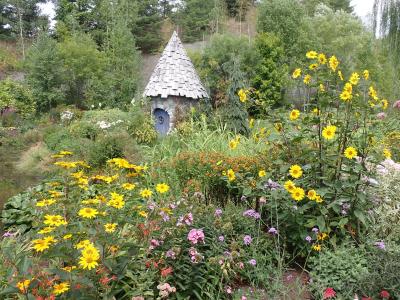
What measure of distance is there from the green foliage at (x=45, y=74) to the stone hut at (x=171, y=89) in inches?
265

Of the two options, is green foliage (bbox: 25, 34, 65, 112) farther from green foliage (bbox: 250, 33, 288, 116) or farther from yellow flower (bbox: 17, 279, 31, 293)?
yellow flower (bbox: 17, 279, 31, 293)

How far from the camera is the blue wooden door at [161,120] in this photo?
479 inches

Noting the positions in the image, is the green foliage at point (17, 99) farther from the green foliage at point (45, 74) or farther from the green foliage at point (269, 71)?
the green foliage at point (269, 71)

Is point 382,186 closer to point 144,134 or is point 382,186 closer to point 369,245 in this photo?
point 369,245

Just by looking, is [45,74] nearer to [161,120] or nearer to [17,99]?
[17,99]

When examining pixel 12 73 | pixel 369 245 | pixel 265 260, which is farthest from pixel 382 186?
pixel 12 73

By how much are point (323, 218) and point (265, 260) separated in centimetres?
59

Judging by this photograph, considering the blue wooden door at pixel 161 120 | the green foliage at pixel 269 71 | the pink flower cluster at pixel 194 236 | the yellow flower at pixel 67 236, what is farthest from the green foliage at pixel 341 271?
the green foliage at pixel 269 71

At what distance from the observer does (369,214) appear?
11.8 ft

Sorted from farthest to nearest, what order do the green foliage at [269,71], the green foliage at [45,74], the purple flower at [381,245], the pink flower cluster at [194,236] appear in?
the green foliage at [269,71], the green foliage at [45,74], the purple flower at [381,245], the pink flower cluster at [194,236]

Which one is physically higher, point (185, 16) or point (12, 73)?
point (185, 16)

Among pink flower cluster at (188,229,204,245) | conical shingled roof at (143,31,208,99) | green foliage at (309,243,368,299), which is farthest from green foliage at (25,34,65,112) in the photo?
green foliage at (309,243,368,299)

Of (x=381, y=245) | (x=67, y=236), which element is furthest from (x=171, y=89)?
(x=67, y=236)

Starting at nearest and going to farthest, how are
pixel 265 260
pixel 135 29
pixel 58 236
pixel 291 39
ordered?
pixel 58 236 → pixel 265 260 → pixel 291 39 → pixel 135 29
